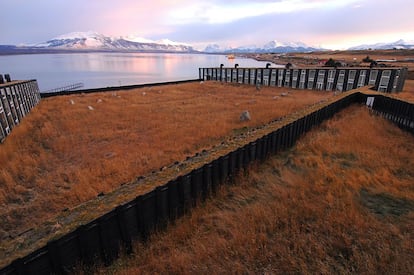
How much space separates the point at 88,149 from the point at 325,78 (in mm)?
36700

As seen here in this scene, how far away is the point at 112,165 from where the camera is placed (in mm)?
11602

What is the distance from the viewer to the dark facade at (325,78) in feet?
103

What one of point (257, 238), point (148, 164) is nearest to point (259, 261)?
point (257, 238)

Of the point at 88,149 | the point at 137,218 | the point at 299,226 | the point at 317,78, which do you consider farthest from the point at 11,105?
the point at 317,78

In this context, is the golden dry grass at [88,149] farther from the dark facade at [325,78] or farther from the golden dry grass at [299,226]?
the dark facade at [325,78]

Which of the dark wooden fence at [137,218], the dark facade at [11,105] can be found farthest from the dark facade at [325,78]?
the dark facade at [11,105]

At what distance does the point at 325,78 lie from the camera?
38125 millimetres

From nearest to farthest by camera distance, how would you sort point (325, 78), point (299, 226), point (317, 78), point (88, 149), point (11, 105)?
point (299, 226) < point (88, 149) < point (11, 105) < point (325, 78) < point (317, 78)

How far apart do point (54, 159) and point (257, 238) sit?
12.9m

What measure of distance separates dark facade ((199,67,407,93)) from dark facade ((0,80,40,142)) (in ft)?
126

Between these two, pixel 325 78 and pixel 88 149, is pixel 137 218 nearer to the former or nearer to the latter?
pixel 88 149

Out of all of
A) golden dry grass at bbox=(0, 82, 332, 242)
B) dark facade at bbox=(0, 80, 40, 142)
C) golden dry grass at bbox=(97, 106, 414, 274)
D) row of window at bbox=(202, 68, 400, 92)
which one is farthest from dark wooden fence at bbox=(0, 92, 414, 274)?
row of window at bbox=(202, 68, 400, 92)

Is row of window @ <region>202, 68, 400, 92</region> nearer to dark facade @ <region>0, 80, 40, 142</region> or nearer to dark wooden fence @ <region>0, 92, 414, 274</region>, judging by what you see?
dark wooden fence @ <region>0, 92, 414, 274</region>

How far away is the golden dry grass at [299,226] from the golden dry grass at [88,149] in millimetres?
5098
